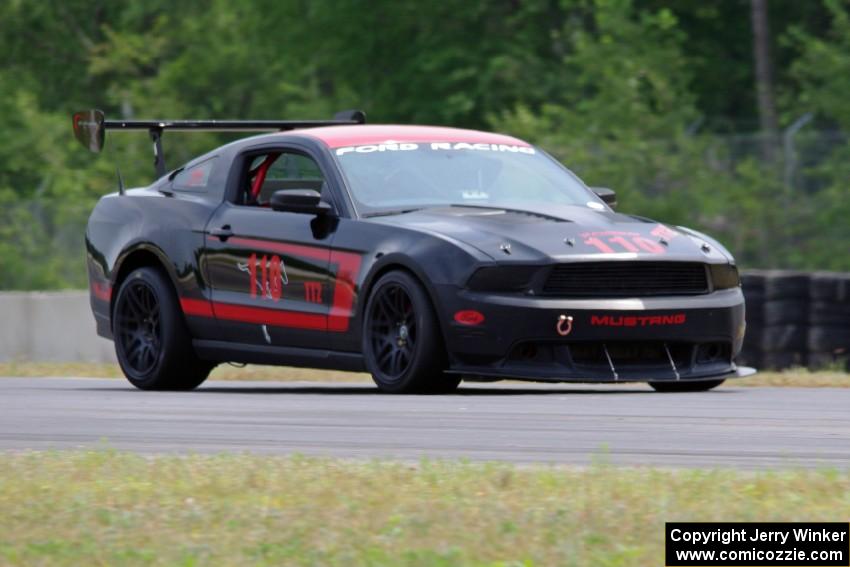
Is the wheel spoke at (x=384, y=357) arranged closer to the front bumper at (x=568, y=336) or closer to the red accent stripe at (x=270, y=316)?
the front bumper at (x=568, y=336)

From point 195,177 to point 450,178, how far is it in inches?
73.0

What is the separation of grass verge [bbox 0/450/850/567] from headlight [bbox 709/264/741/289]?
3934mm

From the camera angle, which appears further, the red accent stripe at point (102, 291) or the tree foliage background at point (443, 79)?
the tree foliage background at point (443, 79)

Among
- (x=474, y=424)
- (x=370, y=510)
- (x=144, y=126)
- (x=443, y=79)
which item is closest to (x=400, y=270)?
(x=474, y=424)

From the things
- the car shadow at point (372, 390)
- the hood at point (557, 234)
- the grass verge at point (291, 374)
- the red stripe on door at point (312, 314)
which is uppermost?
the hood at point (557, 234)

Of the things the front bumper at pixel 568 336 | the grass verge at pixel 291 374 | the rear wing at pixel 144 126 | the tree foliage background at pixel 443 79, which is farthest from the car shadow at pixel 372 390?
the tree foliage background at pixel 443 79

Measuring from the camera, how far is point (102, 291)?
12711 millimetres

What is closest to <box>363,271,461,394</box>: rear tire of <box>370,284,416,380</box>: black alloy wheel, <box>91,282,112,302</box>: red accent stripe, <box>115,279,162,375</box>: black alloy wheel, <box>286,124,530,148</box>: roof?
<box>370,284,416,380</box>: black alloy wheel

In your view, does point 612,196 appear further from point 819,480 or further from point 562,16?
point 562,16

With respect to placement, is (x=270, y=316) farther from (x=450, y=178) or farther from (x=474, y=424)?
(x=474, y=424)

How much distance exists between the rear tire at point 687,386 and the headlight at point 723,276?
1.83 feet

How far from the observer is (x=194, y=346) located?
39.4ft

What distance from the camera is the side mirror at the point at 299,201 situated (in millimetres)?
10867

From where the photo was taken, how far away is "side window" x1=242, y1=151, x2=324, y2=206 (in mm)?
12016
